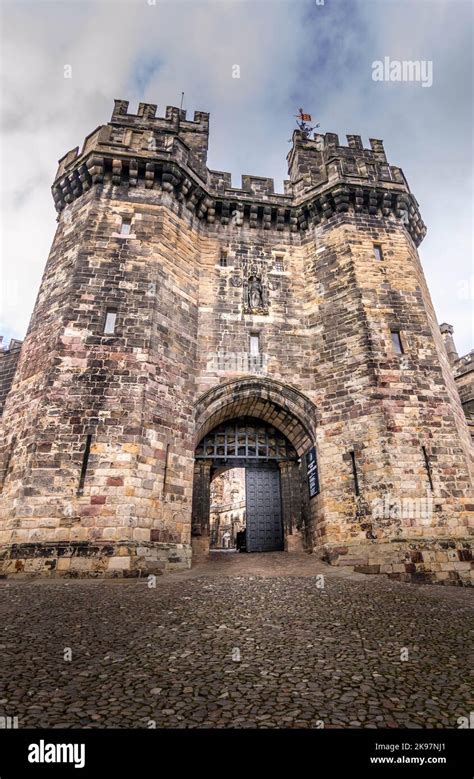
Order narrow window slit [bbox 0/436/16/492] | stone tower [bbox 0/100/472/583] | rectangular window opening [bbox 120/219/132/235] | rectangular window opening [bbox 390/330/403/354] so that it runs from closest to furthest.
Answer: stone tower [bbox 0/100/472/583] < narrow window slit [bbox 0/436/16/492] < rectangular window opening [bbox 390/330/403/354] < rectangular window opening [bbox 120/219/132/235]

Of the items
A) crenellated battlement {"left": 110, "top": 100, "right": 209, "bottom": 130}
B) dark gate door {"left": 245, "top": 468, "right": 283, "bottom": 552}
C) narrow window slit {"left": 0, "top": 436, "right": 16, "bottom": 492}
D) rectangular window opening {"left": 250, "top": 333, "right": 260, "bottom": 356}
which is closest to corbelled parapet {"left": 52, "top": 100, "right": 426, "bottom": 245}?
crenellated battlement {"left": 110, "top": 100, "right": 209, "bottom": 130}

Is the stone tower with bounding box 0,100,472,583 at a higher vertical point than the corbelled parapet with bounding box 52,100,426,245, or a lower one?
lower

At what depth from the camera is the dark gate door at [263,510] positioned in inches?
476

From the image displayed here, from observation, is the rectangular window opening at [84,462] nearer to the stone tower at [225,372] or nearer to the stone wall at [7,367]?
the stone tower at [225,372]

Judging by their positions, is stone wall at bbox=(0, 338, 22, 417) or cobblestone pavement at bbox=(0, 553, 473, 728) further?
stone wall at bbox=(0, 338, 22, 417)

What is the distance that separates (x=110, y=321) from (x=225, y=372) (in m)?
3.35

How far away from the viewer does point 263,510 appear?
12.4 meters

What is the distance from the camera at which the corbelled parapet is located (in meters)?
11.9

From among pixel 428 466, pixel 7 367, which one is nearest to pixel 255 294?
pixel 428 466

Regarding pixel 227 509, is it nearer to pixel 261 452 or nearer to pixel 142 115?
pixel 261 452

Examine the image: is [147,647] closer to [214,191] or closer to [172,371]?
[172,371]

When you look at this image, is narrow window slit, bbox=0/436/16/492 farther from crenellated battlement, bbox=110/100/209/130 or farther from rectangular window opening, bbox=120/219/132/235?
crenellated battlement, bbox=110/100/209/130

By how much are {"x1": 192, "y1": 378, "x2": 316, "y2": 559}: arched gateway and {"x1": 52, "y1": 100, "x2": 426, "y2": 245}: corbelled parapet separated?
6435 millimetres
